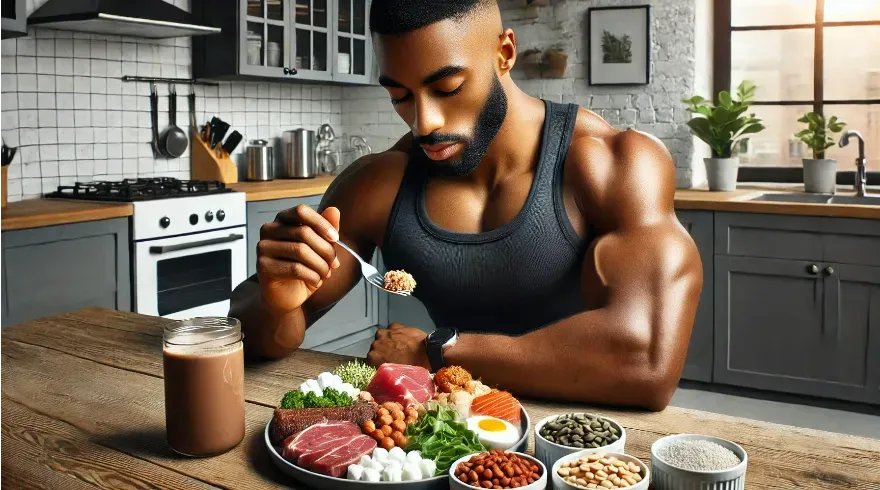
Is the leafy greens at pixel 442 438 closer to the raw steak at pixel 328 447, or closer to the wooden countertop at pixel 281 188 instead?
the raw steak at pixel 328 447

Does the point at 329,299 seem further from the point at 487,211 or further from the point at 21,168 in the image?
the point at 21,168

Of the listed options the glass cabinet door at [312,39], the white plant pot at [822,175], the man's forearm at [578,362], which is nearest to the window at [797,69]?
the white plant pot at [822,175]

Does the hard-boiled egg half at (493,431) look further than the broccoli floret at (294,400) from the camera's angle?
No

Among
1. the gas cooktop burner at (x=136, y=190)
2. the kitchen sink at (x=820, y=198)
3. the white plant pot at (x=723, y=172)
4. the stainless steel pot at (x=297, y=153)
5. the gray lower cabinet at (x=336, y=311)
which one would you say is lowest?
the gray lower cabinet at (x=336, y=311)

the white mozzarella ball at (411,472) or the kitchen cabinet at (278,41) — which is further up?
the kitchen cabinet at (278,41)

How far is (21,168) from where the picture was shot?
3543mm

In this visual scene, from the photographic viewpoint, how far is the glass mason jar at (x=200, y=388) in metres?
1.05

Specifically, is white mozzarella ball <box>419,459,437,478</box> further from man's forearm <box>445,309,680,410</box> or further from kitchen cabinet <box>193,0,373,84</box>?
kitchen cabinet <box>193,0,373,84</box>

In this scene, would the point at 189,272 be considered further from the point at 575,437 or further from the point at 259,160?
the point at 575,437

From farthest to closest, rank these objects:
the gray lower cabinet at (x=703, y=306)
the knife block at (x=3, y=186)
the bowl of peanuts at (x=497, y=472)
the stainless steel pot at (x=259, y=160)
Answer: the stainless steel pot at (x=259, y=160), the gray lower cabinet at (x=703, y=306), the knife block at (x=3, y=186), the bowl of peanuts at (x=497, y=472)

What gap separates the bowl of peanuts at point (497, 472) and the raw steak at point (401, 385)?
0.67ft

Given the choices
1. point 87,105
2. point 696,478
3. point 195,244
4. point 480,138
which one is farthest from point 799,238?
point 87,105

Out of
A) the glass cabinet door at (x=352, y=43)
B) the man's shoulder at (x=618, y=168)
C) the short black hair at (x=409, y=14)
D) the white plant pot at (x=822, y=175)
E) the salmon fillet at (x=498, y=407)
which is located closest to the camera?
the salmon fillet at (x=498, y=407)

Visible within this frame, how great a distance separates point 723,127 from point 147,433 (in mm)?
3445
